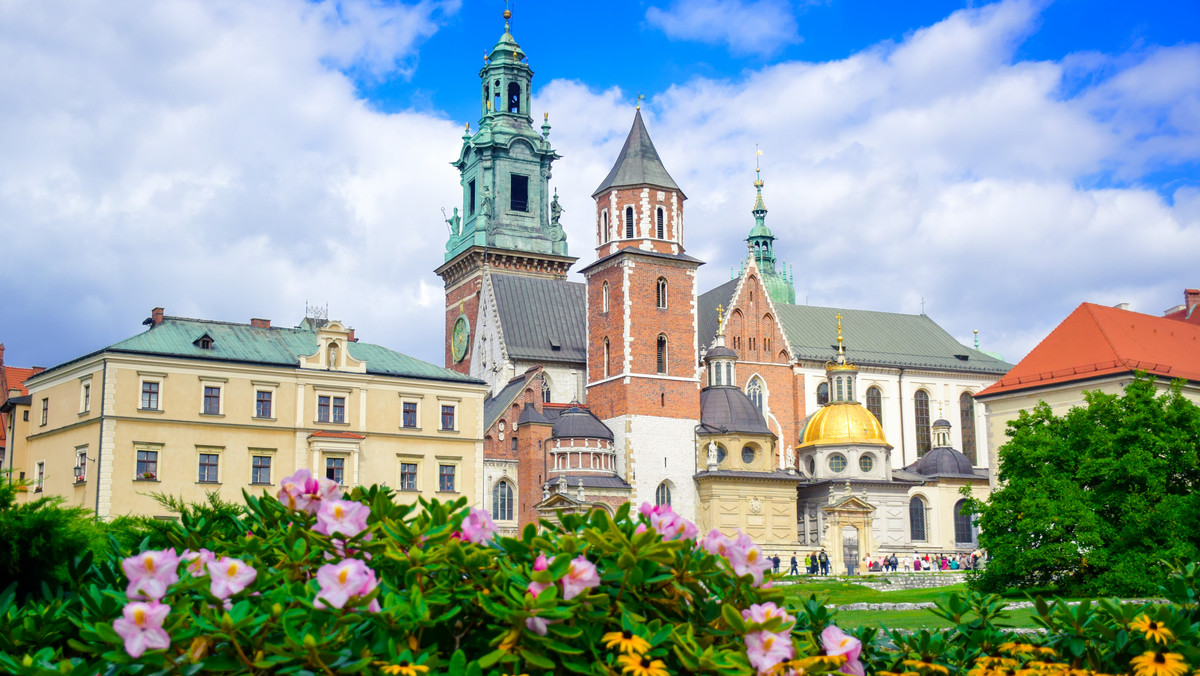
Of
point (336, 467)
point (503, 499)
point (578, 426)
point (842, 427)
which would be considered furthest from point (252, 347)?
point (842, 427)

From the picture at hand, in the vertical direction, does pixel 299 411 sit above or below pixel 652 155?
below

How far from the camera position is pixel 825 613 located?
22.5ft

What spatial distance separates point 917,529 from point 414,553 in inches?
2536

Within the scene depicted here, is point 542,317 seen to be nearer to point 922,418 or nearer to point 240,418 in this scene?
point 922,418

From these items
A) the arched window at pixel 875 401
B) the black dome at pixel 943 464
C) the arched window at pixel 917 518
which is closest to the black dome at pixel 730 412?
the arched window at pixel 917 518

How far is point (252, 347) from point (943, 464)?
39.4m

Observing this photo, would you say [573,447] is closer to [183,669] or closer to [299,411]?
[299,411]

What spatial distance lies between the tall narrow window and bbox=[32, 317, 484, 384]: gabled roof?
29769mm

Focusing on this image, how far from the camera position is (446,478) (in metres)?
45.5

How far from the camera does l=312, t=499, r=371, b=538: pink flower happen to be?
552 centimetres

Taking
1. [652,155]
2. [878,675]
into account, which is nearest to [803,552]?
[652,155]

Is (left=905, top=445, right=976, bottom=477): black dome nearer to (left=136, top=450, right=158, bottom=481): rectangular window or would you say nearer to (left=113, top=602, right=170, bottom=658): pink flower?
(left=136, top=450, right=158, bottom=481): rectangular window

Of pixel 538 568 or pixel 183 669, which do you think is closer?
pixel 183 669

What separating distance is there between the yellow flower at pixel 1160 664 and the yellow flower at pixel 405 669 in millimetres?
4046
